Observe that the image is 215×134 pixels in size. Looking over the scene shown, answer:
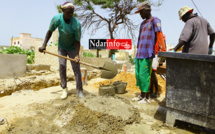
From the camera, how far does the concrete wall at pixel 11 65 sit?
4773 millimetres

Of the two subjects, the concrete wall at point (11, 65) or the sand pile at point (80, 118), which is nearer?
the sand pile at point (80, 118)

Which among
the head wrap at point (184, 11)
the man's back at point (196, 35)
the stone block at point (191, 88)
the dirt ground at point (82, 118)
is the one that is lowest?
the dirt ground at point (82, 118)

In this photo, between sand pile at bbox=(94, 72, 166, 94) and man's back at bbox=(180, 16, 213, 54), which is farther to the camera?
sand pile at bbox=(94, 72, 166, 94)

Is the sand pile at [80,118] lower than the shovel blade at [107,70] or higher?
lower

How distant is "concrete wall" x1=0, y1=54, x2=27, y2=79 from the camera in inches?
188

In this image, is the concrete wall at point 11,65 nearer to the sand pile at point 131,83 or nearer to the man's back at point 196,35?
the sand pile at point 131,83

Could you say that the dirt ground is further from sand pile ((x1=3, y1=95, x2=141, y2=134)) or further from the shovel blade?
the shovel blade

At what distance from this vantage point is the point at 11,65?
4.95 metres

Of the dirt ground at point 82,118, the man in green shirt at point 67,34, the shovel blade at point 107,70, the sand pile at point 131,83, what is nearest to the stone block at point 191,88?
the dirt ground at point 82,118

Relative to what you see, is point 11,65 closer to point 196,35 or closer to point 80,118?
point 80,118

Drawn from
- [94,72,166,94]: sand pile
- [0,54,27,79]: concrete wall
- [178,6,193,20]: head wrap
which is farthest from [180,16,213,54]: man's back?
[0,54,27,79]: concrete wall

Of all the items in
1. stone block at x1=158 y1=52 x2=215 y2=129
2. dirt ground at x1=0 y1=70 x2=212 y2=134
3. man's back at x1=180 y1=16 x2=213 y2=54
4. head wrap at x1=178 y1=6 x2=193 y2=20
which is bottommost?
dirt ground at x1=0 y1=70 x2=212 y2=134

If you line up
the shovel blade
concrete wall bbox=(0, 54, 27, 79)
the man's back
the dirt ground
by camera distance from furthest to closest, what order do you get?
1. concrete wall bbox=(0, 54, 27, 79)
2. the shovel blade
3. the man's back
4. the dirt ground

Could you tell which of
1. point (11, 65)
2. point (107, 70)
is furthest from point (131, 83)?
point (11, 65)
